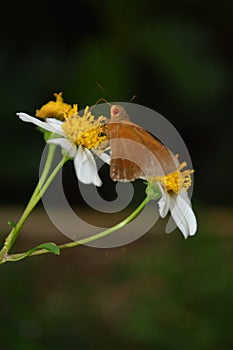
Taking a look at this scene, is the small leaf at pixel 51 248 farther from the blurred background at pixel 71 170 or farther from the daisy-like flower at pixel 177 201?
the blurred background at pixel 71 170

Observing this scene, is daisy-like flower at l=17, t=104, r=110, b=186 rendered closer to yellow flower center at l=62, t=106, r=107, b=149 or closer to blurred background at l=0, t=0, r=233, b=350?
yellow flower center at l=62, t=106, r=107, b=149

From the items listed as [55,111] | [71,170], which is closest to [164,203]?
[55,111]

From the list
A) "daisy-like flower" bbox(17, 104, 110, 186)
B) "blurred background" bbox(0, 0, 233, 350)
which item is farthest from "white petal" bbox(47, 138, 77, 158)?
"blurred background" bbox(0, 0, 233, 350)

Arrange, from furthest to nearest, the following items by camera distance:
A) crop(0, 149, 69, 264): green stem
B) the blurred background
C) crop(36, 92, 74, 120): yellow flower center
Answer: the blurred background < crop(36, 92, 74, 120): yellow flower center < crop(0, 149, 69, 264): green stem

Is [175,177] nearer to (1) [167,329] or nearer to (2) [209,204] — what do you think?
(1) [167,329]

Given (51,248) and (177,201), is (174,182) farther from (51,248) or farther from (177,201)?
(51,248)

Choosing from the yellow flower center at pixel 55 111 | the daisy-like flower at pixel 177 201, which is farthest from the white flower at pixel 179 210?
the yellow flower center at pixel 55 111
